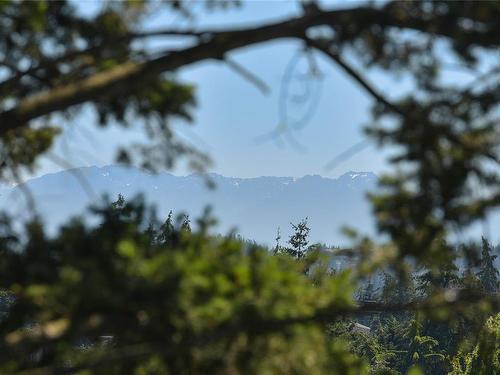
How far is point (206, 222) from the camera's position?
605 centimetres

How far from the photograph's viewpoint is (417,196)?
19.5 feet

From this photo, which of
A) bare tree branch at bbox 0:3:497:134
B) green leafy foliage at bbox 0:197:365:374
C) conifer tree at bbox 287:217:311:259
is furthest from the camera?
conifer tree at bbox 287:217:311:259

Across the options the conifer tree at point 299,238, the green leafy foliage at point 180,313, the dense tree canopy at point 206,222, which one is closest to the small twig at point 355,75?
the dense tree canopy at point 206,222

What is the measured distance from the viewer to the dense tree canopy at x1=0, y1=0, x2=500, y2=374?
481 cm

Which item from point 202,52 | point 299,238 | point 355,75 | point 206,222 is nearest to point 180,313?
point 206,222

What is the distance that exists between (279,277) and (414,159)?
1.97m

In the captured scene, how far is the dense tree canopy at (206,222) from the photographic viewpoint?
4809 mm

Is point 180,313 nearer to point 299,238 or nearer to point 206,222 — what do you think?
point 206,222

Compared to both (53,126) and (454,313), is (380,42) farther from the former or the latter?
(53,126)

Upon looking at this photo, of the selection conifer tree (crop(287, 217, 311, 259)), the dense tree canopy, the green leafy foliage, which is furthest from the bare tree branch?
conifer tree (crop(287, 217, 311, 259))

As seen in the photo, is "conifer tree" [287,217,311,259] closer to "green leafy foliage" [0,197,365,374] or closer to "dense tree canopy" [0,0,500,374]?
"dense tree canopy" [0,0,500,374]

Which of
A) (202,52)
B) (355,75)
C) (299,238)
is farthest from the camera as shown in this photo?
(299,238)

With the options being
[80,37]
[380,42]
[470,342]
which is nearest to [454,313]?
[470,342]

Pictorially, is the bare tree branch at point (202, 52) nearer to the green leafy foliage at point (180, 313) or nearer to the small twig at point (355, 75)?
the small twig at point (355, 75)
